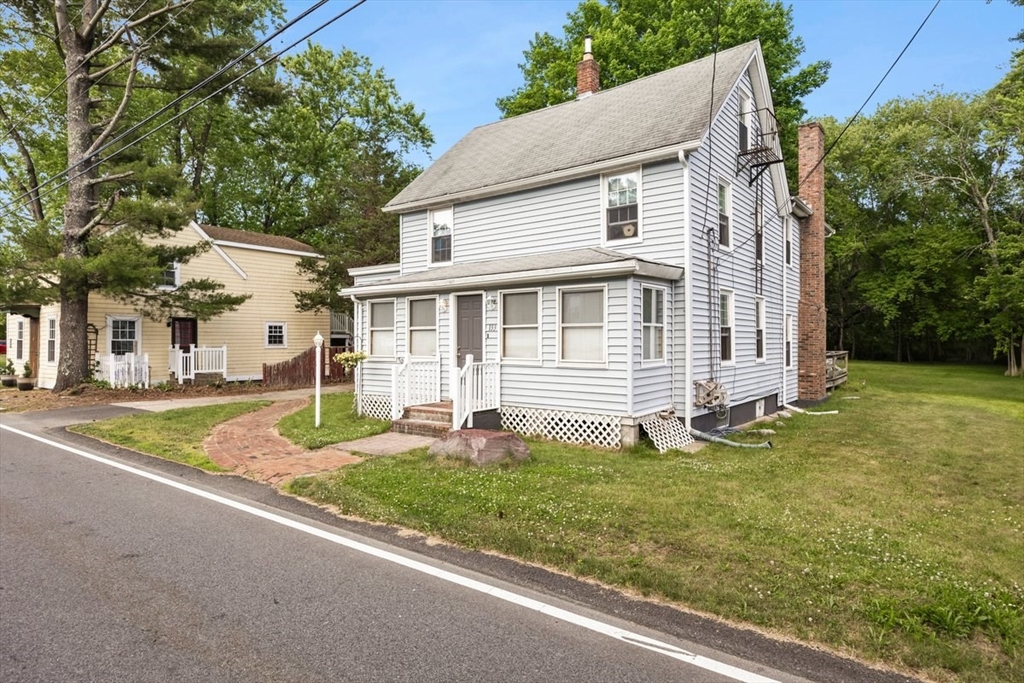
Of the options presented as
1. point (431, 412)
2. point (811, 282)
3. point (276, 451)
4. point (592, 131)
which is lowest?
point (276, 451)

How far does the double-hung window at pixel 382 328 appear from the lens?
514 inches

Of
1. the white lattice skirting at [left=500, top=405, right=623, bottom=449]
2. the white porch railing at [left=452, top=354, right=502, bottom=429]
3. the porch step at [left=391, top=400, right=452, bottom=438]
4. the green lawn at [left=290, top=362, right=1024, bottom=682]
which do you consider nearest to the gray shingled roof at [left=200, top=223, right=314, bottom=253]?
the porch step at [left=391, top=400, right=452, bottom=438]

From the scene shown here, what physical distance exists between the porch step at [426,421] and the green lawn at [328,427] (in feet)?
1.42

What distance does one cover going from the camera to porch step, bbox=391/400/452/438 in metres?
10.2

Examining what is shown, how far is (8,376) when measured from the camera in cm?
2122

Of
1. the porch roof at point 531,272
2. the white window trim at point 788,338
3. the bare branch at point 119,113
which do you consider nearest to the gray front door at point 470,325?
the porch roof at point 531,272

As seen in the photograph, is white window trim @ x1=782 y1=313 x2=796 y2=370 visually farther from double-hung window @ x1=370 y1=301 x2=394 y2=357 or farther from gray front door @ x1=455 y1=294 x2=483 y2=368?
double-hung window @ x1=370 y1=301 x2=394 y2=357

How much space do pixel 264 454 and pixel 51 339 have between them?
16978 mm

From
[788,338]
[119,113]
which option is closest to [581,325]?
[788,338]

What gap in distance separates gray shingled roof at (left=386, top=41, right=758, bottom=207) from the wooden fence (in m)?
8.89

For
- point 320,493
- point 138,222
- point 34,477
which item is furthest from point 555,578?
point 138,222

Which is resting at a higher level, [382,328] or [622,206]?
[622,206]

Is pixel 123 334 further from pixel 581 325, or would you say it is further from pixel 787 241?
pixel 787 241

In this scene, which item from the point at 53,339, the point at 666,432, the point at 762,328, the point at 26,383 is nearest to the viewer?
the point at 666,432
